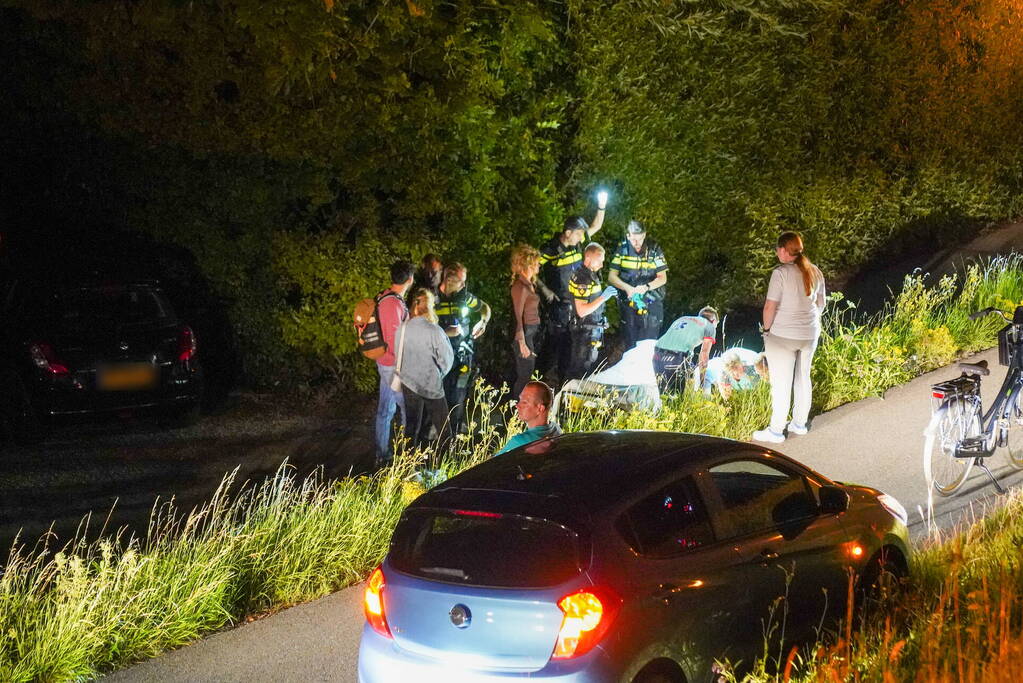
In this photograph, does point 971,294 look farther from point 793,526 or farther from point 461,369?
point 793,526

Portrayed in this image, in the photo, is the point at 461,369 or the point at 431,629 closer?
the point at 431,629

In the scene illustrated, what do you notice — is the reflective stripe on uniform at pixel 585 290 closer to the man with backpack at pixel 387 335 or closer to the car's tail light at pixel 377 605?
the man with backpack at pixel 387 335

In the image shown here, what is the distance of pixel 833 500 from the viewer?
636cm

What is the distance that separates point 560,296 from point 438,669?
8.20m

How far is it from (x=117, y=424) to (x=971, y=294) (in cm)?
941

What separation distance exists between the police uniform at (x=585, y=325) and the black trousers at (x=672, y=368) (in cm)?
91

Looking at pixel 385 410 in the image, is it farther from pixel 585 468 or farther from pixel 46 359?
A: pixel 585 468

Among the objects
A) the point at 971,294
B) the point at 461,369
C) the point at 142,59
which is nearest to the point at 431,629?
the point at 461,369

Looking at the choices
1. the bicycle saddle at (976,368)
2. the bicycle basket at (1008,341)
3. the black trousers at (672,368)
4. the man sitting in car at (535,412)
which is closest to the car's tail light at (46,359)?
the black trousers at (672,368)

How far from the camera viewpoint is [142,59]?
12.7m

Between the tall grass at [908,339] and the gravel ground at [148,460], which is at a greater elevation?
the tall grass at [908,339]

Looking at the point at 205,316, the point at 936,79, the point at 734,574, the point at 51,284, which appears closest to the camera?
the point at 734,574

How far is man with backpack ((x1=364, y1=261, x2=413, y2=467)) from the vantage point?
10453 millimetres

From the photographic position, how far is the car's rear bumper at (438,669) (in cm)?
491
